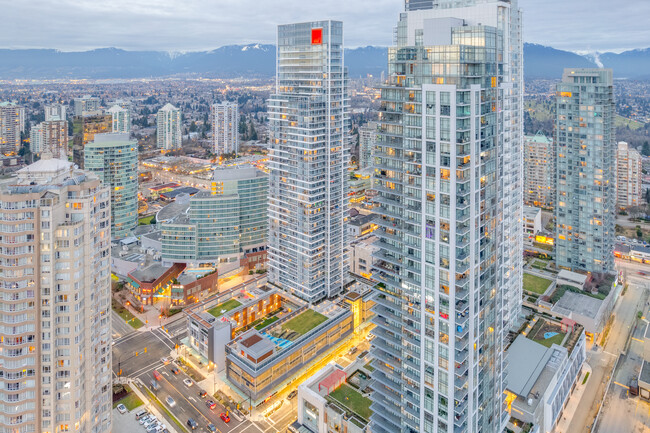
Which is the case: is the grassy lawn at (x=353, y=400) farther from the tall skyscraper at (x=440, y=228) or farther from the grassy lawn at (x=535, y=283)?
the grassy lawn at (x=535, y=283)

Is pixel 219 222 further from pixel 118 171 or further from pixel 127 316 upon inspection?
pixel 118 171

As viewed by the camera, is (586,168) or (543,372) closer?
(543,372)

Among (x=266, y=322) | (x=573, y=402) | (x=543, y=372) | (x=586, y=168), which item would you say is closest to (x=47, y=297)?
(x=266, y=322)

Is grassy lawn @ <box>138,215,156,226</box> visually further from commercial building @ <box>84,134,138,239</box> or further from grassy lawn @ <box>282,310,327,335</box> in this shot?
grassy lawn @ <box>282,310,327,335</box>

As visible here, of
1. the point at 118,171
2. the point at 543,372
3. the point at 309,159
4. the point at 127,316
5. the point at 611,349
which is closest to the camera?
the point at 543,372

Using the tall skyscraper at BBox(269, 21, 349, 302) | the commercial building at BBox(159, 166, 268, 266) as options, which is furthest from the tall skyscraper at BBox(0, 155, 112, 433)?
the commercial building at BBox(159, 166, 268, 266)

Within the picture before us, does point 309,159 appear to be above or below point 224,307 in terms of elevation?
above

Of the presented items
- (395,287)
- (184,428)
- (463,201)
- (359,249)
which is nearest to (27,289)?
(184,428)
